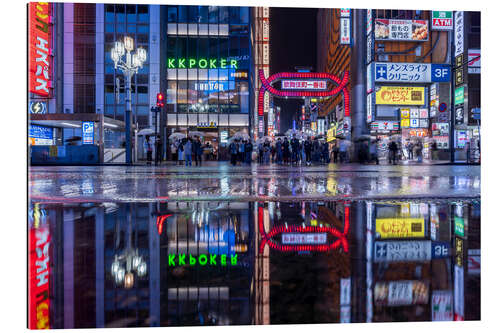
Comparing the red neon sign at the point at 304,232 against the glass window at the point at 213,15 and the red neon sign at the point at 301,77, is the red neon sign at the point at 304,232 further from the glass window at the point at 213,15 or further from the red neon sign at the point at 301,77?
the glass window at the point at 213,15

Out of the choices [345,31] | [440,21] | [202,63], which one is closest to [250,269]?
[440,21]

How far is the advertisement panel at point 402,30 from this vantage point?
2930cm

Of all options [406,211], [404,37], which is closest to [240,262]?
[406,211]

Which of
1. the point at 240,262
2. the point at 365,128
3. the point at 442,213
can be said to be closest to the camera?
the point at 240,262

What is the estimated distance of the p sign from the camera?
24766 millimetres

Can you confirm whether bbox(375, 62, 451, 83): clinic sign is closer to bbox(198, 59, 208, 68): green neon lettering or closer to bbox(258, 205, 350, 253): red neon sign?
bbox(198, 59, 208, 68): green neon lettering

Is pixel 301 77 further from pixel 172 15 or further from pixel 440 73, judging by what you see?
pixel 172 15

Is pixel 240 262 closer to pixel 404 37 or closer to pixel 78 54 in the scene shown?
pixel 404 37

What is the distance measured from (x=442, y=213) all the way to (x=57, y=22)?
3855 cm

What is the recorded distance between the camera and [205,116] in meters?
38.2

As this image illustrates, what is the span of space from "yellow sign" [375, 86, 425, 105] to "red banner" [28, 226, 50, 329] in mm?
32910

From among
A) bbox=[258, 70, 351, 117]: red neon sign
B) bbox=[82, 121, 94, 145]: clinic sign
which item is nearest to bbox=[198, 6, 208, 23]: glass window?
bbox=[258, 70, 351, 117]: red neon sign

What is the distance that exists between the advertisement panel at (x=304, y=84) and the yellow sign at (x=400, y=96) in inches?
315
